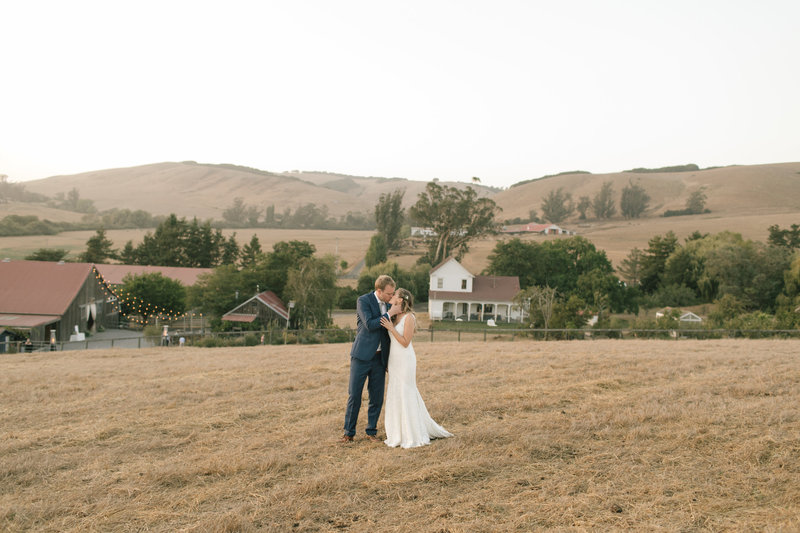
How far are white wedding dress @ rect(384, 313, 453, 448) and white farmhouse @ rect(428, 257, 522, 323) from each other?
48.2m

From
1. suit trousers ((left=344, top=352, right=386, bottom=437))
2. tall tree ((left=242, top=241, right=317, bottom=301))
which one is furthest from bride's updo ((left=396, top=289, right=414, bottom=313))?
tall tree ((left=242, top=241, right=317, bottom=301))

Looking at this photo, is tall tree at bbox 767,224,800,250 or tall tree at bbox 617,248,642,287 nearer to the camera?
tall tree at bbox 617,248,642,287

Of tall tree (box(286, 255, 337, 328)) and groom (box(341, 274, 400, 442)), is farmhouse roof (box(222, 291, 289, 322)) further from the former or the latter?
groom (box(341, 274, 400, 442))

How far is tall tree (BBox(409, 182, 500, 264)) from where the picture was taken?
73.7 m

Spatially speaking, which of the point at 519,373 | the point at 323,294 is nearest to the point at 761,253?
the point at 323,294

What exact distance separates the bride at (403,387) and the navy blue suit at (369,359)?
0.15 metres

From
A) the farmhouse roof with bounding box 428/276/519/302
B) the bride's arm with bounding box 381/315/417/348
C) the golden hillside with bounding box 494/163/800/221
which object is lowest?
the farmhouse roof with bounding box 428/276/519/302

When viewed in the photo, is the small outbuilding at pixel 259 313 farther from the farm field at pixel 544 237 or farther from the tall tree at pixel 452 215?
the farm field at pixel 544 237

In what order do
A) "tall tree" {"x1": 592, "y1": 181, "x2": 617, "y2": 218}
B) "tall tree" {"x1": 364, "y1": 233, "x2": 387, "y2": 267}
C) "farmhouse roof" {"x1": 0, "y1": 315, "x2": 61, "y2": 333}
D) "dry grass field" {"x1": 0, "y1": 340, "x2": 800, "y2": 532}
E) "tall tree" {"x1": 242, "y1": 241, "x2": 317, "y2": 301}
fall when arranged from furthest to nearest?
"tall tree" {"x1": 592, "y1": 181, "x2": 617, "y2": 218}, "tall tree" {"x1": 364, "y1": 233, "x2": 387, "y2": 267}, "tall tree" {"x1": 242, "y1": 241, "x2": 317, "y2": 301}, "farmhouse roof" {"x1": 0, "y1": 315, "x2": 61, "y2": 333}, "dry grass field" {"x1": 0, "y1": 340, "x2": 800, "y2": 532}

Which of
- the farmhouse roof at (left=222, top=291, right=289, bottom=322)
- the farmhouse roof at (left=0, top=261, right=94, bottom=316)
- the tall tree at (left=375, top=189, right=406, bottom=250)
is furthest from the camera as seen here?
the tall tree at (left=375, top=189, right=406, bottom=250)

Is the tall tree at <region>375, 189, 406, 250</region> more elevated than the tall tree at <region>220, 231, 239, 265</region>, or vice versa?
the tall tree at <region>375, 189, 406, 250</region>

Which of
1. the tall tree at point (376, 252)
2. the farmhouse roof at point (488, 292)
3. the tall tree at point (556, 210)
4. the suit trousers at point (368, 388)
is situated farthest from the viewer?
the tall tree at point (556, 210)

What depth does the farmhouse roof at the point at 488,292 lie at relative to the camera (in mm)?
55441

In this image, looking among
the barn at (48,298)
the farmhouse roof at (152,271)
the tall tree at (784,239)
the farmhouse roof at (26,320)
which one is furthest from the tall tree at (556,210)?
the farmhouse roof at (26,320)
